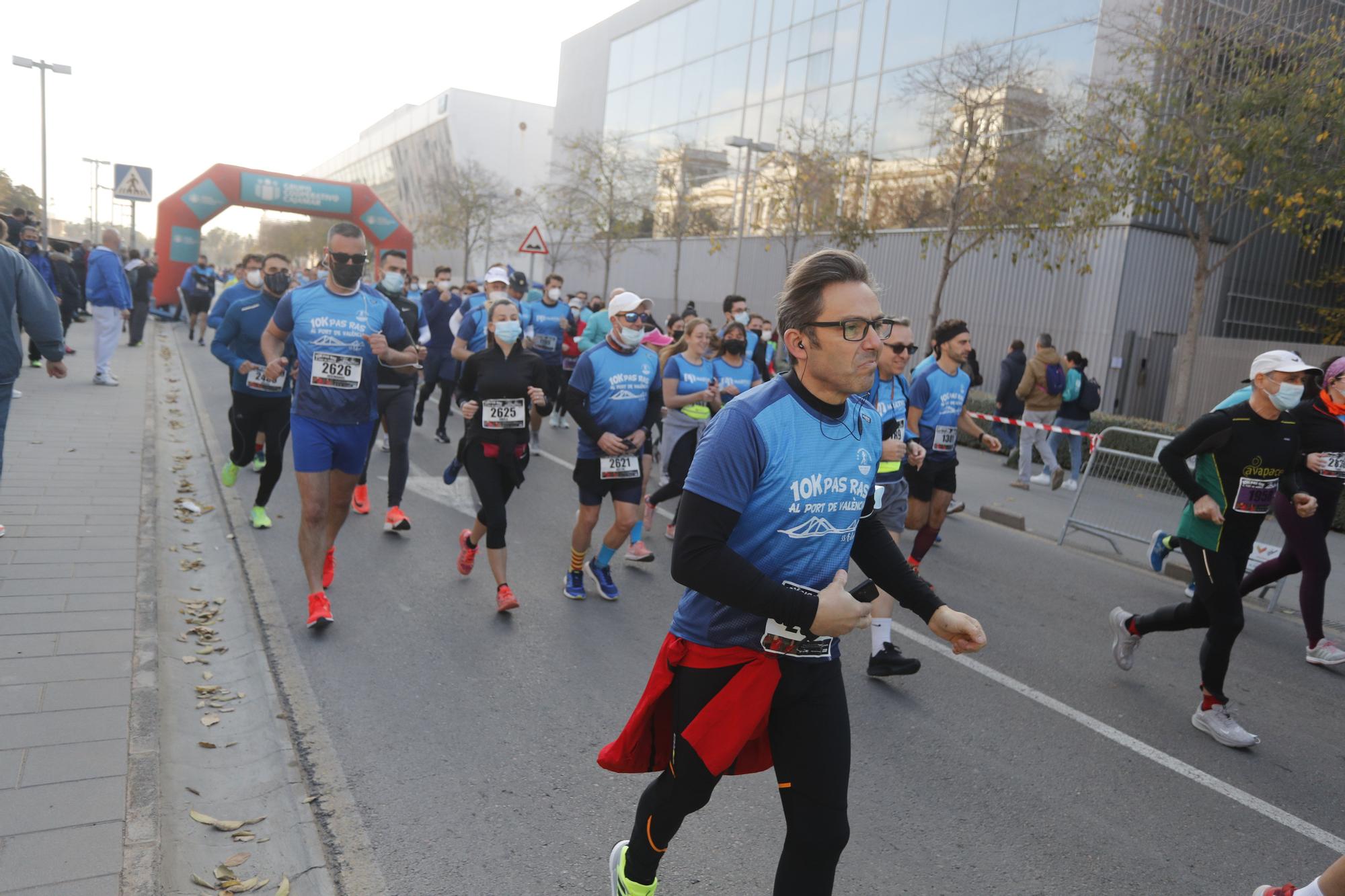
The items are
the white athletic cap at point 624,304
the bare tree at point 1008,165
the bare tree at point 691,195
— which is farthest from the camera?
the bare tree at point 691,195

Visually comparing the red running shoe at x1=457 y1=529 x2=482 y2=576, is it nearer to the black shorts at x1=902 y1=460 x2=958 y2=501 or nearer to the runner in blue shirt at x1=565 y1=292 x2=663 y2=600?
the runner in blue shirt at x1=565 y1=292 x2=663 y2=600

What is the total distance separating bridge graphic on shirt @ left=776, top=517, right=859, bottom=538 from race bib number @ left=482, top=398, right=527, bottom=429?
3943 mm

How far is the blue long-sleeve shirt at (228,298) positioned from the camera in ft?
25.7

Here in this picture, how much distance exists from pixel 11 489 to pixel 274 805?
5249mm

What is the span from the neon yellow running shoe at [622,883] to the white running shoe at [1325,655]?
18.3ft

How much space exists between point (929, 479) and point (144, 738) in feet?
15.2

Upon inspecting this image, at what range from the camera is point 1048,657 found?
6059 mm

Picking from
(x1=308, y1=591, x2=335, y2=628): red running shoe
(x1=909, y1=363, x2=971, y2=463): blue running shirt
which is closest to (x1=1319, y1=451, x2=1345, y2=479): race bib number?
(x1=909, y1=363, x2=971, y2=463): blue running shirt

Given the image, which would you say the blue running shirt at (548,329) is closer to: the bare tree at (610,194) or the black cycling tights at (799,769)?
the black cycling tights at (799,769)

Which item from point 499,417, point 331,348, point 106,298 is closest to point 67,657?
point 331,348

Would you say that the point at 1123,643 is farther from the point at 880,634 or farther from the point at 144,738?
the point at 144,738

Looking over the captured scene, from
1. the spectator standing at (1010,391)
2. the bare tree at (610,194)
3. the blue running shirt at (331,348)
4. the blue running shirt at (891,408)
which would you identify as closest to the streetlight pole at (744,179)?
the bare tree at (610,194)

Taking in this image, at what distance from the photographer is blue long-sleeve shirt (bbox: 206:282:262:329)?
309 inches

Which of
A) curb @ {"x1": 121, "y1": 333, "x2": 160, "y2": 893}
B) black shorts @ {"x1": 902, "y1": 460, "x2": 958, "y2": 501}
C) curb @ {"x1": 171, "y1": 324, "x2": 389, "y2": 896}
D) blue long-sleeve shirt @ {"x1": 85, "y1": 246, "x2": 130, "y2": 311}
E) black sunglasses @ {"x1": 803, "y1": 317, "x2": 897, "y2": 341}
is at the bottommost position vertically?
curb @ {"x1": 171, "y1": 324, "x2": 389, "y2": 896}
